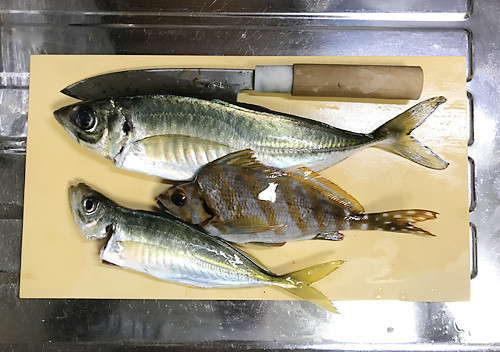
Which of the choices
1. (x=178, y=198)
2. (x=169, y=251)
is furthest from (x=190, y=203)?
(x=169, y=251)

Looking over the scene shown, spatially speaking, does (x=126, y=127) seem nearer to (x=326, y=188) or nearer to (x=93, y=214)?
(x=93, y=214)

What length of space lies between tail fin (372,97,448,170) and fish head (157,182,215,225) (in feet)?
2.08

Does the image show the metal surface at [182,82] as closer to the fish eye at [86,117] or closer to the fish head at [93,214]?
the fish eye at [86,117]

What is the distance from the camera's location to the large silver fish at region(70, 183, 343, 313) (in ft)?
3.96

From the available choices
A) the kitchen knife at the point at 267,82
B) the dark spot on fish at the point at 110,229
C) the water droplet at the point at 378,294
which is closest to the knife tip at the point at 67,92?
the kitchen knife at the point at 267,82

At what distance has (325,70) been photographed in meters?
1.26

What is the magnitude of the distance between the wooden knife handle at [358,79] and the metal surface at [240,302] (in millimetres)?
204

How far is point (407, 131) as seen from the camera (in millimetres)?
1237

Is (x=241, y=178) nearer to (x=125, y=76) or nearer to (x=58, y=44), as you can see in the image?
(x=125, y=76)

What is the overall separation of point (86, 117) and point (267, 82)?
618 millimetres

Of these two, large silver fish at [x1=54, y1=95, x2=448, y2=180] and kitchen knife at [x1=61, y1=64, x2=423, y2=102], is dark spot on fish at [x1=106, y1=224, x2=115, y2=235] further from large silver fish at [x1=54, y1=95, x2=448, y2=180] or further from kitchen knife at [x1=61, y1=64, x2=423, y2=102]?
kitchen knife at [x1=61, y1=64, x2=423, y2=102]

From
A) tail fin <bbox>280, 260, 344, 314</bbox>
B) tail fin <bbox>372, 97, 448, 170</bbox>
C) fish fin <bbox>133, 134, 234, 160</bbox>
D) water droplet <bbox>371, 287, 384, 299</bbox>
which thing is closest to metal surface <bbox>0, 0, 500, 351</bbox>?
water droplet <bbox>371, 287, 384, 299</bbox>

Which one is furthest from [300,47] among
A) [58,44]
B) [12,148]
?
[12,148]

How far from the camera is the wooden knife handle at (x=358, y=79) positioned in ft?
4.13
